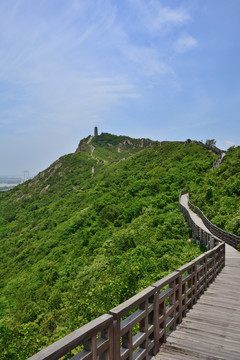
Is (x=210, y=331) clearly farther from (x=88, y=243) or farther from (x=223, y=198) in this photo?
(x=88, y=243)

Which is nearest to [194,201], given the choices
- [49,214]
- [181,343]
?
[181,343]

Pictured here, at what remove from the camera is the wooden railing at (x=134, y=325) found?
9.66ft

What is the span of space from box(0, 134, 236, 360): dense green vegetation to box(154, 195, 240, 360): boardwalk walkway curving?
201 inches

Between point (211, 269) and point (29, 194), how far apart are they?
9023 centimetres

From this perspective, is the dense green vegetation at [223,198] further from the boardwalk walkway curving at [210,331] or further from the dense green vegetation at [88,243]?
the boardwalk walkway curving at [210,331]

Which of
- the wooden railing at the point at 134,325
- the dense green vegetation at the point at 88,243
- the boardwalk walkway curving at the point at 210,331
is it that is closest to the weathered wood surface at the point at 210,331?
the boardwalk walkway curving at the point at 210,331

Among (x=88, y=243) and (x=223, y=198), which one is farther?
(x=88, y=243)

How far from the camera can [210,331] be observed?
19.7 ft

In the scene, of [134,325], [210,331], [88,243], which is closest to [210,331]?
[210,331]

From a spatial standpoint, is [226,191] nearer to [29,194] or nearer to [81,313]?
[81,313]

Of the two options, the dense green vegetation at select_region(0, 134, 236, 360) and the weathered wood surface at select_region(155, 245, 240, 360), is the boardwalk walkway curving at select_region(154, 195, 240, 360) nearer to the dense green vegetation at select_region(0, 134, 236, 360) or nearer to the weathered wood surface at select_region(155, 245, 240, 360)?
the weathered wood surface at select_region(155, 245, 240, 360)

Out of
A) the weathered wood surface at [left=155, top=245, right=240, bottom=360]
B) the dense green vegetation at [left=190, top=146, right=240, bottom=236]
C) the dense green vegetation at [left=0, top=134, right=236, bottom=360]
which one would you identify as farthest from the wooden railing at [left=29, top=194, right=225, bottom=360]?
the dense green vegetation at [left=190, top=146, right=240, bottom=236]

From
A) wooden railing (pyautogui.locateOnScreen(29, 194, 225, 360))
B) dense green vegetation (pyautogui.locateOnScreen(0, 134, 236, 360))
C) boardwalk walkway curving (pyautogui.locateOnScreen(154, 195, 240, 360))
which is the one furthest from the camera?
dense green vegetation (pyautogui.locateOnScreen(0, 134, 236, 360))

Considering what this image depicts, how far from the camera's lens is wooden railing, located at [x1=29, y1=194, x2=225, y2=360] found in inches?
116
